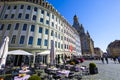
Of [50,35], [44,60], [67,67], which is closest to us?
[67,67]

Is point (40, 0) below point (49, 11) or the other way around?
the other way around

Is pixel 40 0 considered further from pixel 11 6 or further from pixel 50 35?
pixel 50 35

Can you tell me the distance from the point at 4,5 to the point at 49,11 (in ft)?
39.9

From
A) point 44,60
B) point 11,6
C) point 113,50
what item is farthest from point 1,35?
point 113,50

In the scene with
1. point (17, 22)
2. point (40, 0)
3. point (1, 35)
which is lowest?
point (1, 35)

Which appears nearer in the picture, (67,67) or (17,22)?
(67,67)

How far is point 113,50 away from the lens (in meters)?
105

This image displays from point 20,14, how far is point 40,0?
24.5 ft

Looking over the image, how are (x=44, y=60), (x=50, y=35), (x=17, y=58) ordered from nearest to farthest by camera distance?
1. (x=17, y=58)
2. (x=44, y=60)
3. (x=50, y=35)

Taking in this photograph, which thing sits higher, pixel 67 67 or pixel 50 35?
pixel 50 35

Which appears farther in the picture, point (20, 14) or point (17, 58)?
point (20, 14)

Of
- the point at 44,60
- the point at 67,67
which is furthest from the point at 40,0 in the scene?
the point at 67,67

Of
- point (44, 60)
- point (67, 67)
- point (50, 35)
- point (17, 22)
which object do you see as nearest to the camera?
point (67, 67)

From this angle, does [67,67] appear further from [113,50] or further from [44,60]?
[113,50]
